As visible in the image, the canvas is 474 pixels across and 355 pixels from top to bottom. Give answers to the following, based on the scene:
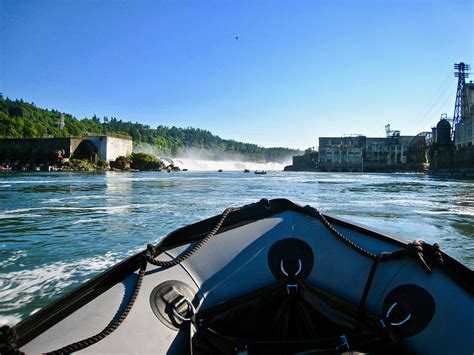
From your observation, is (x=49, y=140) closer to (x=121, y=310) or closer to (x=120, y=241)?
(x=120, y=241)

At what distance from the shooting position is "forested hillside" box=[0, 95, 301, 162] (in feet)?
293

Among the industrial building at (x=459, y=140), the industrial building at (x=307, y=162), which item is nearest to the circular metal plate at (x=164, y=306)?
the industrial building at (x=459, y=140)

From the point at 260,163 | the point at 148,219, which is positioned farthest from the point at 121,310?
the point at 260,163

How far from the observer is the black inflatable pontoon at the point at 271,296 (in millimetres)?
1840

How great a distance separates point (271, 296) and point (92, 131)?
142 m

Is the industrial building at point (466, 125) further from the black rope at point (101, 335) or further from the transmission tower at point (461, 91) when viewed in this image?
the black rope at point (101, 335)

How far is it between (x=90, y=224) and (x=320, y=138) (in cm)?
9260

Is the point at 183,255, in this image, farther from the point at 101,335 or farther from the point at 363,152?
the point at 363,152

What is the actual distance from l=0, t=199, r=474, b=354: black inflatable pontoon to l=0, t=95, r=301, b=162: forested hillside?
97.1 metres

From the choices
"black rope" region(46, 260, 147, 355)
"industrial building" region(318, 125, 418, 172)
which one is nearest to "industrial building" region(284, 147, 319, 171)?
"industrial building" region(318, 125, 418, 172)

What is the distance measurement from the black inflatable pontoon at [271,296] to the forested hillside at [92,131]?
97.1 m

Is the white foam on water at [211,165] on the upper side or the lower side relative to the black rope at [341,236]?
lower

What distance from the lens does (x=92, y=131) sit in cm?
13138

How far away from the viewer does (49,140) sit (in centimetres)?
5959
